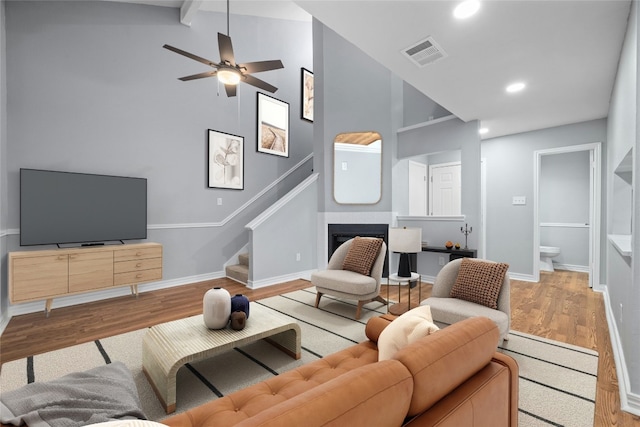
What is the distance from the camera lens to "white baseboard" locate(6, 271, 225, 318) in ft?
10.6

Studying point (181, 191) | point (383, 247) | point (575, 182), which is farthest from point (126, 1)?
point (575, 182)

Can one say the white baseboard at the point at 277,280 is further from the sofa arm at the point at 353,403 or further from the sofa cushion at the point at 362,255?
the sofa arm at the point at 353,403

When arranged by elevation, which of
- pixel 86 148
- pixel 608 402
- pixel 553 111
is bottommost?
pixel 608 402

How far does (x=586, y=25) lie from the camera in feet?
7.06

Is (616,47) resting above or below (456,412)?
above

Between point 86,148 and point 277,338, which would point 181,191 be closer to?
point 86,148

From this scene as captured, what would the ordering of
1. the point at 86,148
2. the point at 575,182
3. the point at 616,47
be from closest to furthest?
the point at 616,47 < the point at 86,148 < the point at 575,182

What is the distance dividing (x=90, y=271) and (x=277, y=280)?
2317mm

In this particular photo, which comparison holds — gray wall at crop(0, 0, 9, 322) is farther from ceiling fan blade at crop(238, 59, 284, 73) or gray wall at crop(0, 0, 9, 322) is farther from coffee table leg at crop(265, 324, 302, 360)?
coffee table leg at crop(265, 324, 302, 360)

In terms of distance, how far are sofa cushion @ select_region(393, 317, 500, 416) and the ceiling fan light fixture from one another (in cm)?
287

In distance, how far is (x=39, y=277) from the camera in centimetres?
304

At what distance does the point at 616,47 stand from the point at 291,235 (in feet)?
13.4

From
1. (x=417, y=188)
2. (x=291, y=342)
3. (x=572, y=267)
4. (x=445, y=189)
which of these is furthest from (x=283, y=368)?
(x=572, y=267)

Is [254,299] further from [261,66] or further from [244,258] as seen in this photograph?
[261,66]
